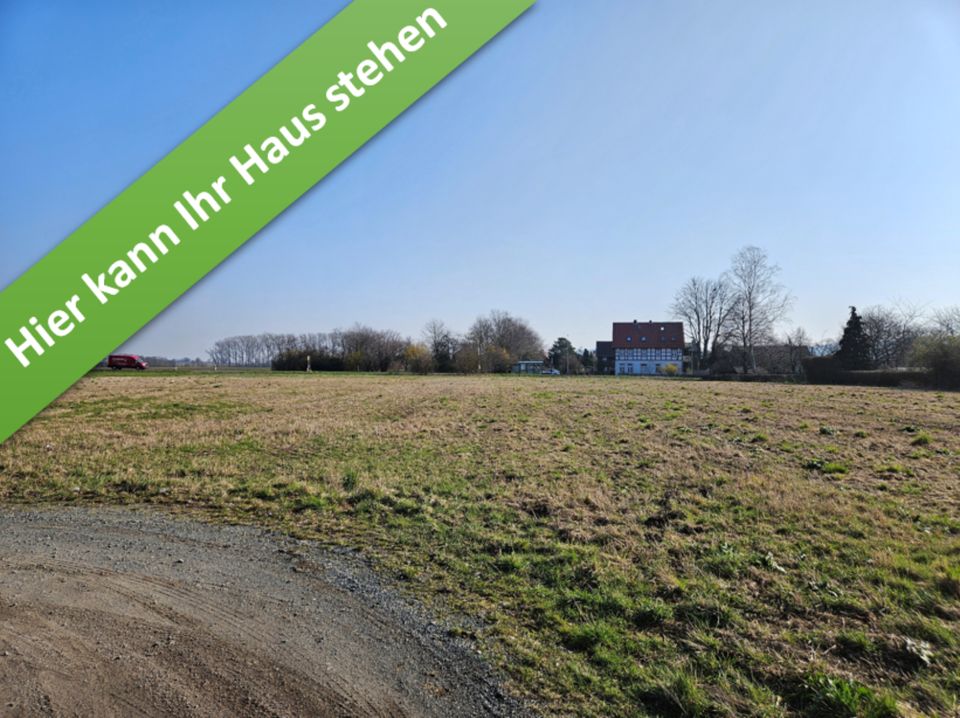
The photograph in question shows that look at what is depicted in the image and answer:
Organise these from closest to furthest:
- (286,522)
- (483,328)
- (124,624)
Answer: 1. (124,624)
2. (286,522)
3. (483,328)

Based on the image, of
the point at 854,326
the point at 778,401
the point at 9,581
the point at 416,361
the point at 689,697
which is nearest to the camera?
the point at 689,697

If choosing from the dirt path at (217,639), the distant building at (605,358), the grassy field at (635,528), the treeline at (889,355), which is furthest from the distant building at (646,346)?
the dirt path at (217,639)

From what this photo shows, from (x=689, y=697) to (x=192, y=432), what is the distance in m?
14.6

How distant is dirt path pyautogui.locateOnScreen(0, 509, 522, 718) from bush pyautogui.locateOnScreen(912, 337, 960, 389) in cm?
4502

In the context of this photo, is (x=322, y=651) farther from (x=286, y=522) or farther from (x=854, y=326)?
(x=854, y=326)

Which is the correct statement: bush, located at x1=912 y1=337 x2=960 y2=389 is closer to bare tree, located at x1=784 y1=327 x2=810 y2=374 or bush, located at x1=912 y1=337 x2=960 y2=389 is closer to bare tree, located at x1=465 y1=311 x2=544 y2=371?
bare tree, located at x1=784 y1=327 x2=810 y2=374

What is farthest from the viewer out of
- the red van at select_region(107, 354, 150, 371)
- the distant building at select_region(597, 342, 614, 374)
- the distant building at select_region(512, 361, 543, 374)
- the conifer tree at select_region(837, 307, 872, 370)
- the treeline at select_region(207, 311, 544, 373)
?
the distant building at select_region(597, 342, 614, 374)

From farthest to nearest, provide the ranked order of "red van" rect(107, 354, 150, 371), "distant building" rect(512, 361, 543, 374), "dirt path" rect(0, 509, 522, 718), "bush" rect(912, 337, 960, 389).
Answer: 1. "distant building" rect(512, 361, 543, 374)
2. "bush" rect(912, 337, 960, 389)
3. "red van" rect(107, 354, 150, 371)
4. "dirt path" rect(0, 509, 522, 718)

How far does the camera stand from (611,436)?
13.5 meters

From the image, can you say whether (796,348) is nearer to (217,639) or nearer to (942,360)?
(942,360)

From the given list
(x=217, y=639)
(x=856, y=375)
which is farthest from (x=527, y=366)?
(x=217, y=639)

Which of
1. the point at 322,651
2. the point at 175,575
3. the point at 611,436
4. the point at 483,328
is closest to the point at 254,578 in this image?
the point at 175,575

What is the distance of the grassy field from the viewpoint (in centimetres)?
349

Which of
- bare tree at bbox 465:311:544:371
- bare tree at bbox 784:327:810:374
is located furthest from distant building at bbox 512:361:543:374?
bare tree at bbox 784:327:810:374
